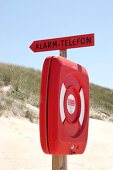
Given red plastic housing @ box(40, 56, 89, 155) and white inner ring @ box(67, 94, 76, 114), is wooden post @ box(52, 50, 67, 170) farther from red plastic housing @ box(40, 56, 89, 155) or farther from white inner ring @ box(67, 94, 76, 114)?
white inner ring @ box(67, 94, 76, 114)

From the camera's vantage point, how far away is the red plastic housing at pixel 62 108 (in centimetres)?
394

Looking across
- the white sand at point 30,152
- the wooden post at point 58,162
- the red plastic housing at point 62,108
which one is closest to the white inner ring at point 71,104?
the red plastic housing at point 62,108

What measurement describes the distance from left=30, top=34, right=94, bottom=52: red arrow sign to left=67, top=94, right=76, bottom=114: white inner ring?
577mm

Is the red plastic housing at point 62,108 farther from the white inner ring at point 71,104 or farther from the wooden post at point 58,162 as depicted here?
the wooden post at point 58,162

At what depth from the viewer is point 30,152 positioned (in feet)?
31.6

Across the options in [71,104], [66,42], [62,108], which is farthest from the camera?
[66,42]

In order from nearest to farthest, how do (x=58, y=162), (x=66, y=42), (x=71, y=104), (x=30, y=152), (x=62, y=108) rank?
(x=62, y=108)
(x=71, y=104)
(x=58, y=162)
(x=66, y=42)
(x=30, y=152)

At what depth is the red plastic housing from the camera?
3943mm

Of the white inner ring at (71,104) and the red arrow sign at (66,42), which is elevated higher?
the red arrow sign at (66,42)

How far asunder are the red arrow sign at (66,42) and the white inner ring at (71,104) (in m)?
0.58

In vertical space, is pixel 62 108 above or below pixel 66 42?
below

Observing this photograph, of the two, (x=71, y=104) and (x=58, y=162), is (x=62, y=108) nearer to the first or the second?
(x=71, y=104)

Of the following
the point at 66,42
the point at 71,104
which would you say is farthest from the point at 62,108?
the point at 66,42

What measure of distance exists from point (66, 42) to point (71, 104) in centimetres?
69
